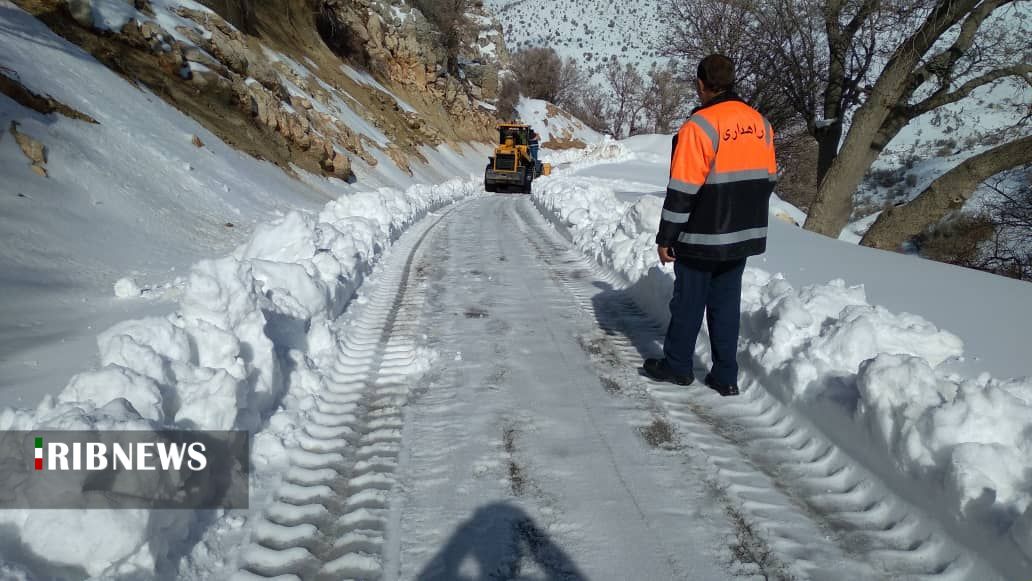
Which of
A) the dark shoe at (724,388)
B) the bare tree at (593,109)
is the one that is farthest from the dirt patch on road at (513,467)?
the bare tree at (593,109)

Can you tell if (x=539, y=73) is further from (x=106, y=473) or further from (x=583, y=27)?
(x=106, y=473)

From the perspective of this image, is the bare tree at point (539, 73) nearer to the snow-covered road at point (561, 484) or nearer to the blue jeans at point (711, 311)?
the blue jeans at point (711, 311)

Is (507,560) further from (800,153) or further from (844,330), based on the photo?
(800,153)

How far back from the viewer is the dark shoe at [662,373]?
14.7 ft

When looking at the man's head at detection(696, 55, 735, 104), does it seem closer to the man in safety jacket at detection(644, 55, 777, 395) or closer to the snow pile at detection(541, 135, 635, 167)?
the man in safety jacket at detection(644, 55, 777, 395)

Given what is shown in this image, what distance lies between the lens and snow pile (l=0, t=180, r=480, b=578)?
2.32 metres

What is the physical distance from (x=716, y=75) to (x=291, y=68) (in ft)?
73.8

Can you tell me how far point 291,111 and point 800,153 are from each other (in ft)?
75.6

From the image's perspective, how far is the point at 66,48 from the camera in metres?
11.0

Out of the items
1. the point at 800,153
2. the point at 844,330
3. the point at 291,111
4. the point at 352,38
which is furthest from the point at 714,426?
the point at 352,38

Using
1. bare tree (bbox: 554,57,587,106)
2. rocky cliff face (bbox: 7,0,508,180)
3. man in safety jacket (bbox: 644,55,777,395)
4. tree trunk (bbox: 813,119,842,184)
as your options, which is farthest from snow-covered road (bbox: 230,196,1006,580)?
bare tree (bbox: 554,57,587,106)

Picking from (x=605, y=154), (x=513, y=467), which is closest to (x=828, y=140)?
(x=513, y=467)

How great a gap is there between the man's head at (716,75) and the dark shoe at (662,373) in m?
1.89

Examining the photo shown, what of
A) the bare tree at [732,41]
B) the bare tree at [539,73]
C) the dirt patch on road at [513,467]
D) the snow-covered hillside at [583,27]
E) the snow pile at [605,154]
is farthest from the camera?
the snow-covered hillside at [583,27]
